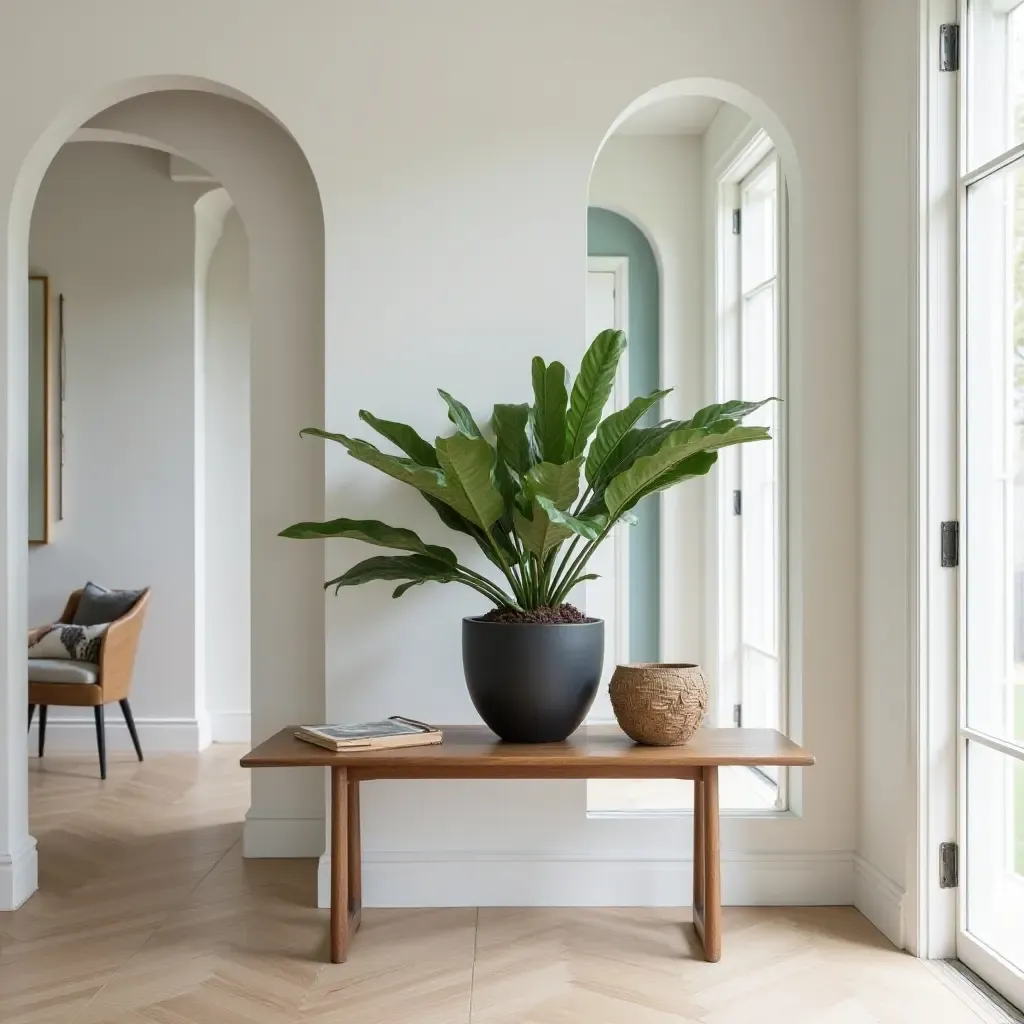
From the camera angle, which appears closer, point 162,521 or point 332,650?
point 332,650

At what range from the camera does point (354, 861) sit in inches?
126

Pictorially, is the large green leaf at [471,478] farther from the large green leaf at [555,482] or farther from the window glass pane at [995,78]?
the window glass pane at [995,78]

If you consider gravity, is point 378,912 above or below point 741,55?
below

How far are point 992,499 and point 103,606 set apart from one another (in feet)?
13.2

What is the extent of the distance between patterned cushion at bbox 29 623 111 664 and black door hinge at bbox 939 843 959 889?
3598 millimetres

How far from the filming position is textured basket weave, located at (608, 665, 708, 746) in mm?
2914

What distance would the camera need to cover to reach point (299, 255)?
3.70 metres

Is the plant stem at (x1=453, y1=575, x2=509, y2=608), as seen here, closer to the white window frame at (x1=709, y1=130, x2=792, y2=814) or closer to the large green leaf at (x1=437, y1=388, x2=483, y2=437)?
the large green leaf at (x1=437, y1=388, x2=483, y2=437)

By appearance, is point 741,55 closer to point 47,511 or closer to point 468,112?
point 468,112

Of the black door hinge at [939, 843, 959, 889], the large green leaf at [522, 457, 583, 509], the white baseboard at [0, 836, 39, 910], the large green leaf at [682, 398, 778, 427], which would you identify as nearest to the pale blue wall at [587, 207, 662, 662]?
the large green leaf at [682, 398, 778, 427]

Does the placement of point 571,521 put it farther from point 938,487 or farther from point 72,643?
point 72,643

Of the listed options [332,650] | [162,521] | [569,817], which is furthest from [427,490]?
[162,521]

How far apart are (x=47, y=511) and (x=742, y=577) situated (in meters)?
3.38

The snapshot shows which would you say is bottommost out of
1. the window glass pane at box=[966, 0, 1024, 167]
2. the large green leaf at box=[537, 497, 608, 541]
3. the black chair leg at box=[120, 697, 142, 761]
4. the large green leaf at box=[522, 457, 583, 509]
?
the black chair leg at box=[120, 697, 142, 761]
